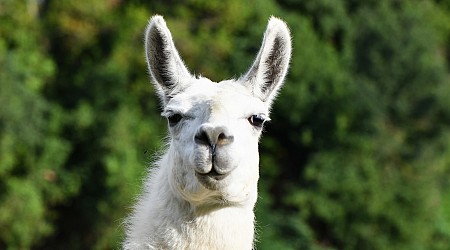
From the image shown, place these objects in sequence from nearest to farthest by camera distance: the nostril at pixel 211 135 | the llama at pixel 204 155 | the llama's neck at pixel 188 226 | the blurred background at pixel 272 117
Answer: the nostril at pixel 211 135
the llama at pixel 204 155
the llama's neck at pixel 188 226
the blurred background at pixel 272 117

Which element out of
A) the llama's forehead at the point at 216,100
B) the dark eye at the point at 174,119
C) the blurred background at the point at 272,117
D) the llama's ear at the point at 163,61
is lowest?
the dark eye at the point at 174,119

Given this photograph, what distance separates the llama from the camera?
7.45 m

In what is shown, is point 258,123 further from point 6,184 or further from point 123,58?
point 123,58

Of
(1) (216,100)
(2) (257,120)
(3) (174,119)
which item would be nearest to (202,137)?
(1) (216,100)

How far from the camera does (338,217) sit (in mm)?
50031

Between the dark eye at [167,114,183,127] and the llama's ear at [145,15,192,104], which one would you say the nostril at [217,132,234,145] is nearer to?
the dark eye at [167,114,183,127]

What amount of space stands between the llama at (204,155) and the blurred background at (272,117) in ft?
81.6

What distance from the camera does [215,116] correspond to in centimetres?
754

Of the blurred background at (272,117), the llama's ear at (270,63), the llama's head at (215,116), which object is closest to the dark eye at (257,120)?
the llama's head at (215,116)

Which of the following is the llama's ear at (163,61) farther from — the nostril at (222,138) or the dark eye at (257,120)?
the nostril at (222,138)

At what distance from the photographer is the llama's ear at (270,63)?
8078 millimetres

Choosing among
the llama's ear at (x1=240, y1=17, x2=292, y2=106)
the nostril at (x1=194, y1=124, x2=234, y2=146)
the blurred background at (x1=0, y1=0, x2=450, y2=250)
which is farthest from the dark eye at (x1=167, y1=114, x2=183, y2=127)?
the blurred background at (x1=0, y1=0, x2=450, y2=250)

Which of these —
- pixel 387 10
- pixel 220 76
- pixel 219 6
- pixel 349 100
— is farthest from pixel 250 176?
pixel 387 10

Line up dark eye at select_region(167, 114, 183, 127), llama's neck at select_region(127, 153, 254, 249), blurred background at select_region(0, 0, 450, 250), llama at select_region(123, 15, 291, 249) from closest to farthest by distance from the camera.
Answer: llama at select_region(123, 15, 291, 249) → llama's neck at select_region(127, 153, 254, 249) → dark eye at select_region(167, 114, 183, 127) → blurred background at select_region(0, 0, 450, 250)
